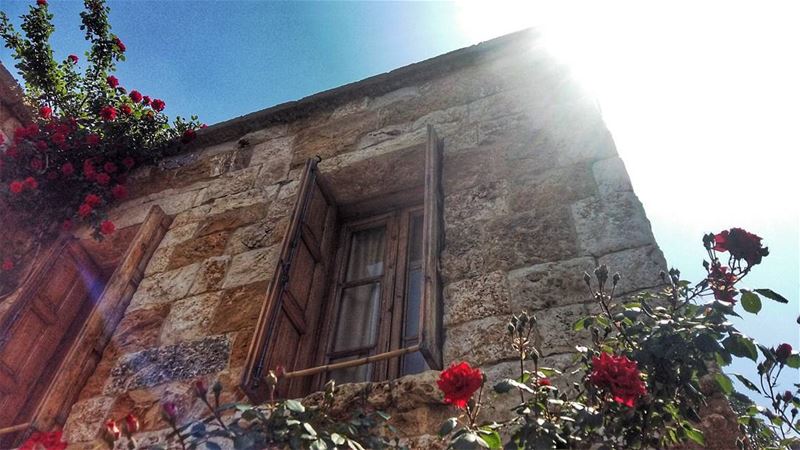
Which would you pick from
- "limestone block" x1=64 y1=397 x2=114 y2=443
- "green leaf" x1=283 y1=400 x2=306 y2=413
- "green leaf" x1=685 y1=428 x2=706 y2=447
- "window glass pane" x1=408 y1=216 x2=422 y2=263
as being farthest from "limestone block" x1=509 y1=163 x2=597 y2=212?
"limestone block" x1=64 y1=397 x2=114 y2=443

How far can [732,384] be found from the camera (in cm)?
161

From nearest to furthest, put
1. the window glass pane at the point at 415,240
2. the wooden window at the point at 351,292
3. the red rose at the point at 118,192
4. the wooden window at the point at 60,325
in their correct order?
the wooden window at the point at 351,292, the wooden window at the point at 60,325, the window glass pane at the point at 415,240, the red rose at the point at 118,192

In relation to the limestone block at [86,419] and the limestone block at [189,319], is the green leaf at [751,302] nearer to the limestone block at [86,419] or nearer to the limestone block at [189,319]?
the limestone block at [189,319]

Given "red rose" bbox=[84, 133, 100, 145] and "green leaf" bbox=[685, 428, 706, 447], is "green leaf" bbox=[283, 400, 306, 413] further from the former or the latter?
"red rose" bbox=[84, 133, 100, 145]

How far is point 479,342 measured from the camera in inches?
84.7

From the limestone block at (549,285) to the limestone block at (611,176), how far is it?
1.34 ft

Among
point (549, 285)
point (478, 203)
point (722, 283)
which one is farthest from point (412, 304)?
point (722, 283)

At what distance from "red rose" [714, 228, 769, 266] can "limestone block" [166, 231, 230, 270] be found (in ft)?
7.97

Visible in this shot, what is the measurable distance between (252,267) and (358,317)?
0.62 m

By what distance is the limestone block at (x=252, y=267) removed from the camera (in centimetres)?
289

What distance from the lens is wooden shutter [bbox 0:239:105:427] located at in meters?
2.93

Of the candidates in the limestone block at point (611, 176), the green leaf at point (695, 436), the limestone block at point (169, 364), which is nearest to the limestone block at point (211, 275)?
the limestone block at point (169, 364)

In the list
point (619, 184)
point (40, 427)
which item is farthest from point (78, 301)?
point (619, 184)

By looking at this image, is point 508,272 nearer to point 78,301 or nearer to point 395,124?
point 395,124
